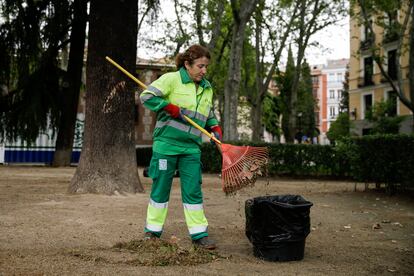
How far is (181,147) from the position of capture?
4797 millimetres

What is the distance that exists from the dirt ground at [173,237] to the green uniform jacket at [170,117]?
0.91m

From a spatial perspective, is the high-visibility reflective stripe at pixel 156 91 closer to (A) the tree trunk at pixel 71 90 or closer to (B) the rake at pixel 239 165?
(B) the rake at pixel 239 165

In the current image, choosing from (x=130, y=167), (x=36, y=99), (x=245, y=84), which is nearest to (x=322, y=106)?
(x=245, y=84)

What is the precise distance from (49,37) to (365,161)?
11503mm

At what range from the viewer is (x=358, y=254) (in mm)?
4871

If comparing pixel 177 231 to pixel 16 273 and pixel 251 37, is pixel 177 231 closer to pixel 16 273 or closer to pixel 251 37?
pixel 16 273

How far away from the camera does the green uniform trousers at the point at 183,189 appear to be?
4766 millimetres

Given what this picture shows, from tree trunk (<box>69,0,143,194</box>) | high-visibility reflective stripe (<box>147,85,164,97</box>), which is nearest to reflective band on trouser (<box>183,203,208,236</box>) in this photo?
high-visibility reflective stripe (<box>147,85,164,97</box>)

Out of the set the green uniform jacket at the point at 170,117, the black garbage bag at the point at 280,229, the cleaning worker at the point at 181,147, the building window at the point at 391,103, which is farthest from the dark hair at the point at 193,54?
the building window at the point at 391,103

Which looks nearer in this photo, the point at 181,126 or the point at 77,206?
the point at 181,126

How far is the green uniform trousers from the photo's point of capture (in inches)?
188

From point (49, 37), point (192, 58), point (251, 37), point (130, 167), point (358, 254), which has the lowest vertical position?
point (358, 254)

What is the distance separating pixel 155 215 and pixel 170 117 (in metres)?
0.93

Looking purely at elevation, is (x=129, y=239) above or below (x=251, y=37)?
below
